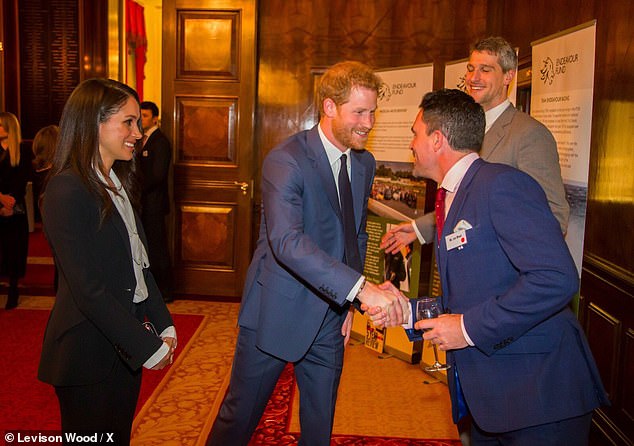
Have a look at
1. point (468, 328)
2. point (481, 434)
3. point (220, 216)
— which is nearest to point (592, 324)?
point (481, 434)

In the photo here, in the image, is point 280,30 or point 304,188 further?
point 280,30

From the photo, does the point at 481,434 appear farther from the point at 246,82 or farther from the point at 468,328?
the point at 246,82

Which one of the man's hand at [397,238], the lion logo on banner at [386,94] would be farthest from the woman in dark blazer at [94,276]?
the lion logo on banner at [386,94]

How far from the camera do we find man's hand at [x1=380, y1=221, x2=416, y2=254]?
331 centimetres

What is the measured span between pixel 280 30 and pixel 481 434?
521 cm

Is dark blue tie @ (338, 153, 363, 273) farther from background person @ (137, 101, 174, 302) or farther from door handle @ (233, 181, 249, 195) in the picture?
door handle @ (233, 181, 249, 195)

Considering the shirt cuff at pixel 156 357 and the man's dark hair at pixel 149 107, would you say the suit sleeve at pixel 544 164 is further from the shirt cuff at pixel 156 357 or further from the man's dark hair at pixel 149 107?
the man's dark hair at pixel 149 107

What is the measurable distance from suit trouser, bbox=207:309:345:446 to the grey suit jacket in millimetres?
1049

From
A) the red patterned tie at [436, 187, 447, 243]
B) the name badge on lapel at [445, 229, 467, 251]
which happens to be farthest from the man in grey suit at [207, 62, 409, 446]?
the name badge on lapel at [445, 229, 467, 251]

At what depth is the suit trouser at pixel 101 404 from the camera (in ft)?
6.58

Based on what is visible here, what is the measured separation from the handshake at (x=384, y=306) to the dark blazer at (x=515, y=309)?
35 cm

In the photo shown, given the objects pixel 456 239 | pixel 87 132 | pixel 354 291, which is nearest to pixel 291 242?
pixel 354 291

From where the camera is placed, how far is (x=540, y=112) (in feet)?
13.2

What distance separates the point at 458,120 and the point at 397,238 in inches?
52.4
